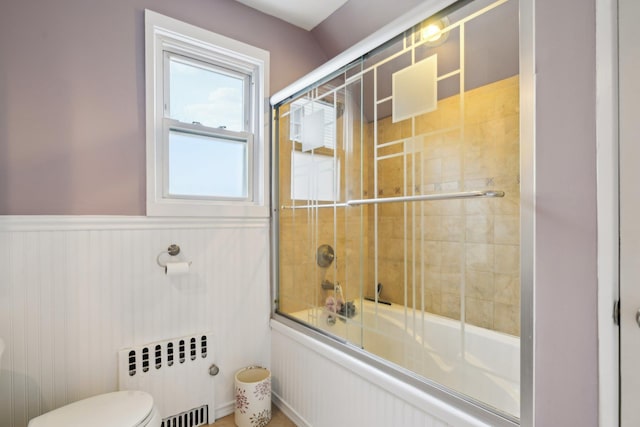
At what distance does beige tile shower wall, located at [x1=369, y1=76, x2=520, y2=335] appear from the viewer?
118 centimetres

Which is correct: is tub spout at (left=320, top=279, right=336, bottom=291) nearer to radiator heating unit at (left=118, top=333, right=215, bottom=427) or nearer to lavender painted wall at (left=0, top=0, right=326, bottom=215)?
radiator heating unit at (left=118, top=333, right=215, bottom=427)

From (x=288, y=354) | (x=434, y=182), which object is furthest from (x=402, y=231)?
(x=288, y=354)

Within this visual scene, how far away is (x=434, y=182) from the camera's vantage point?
4.34 ft

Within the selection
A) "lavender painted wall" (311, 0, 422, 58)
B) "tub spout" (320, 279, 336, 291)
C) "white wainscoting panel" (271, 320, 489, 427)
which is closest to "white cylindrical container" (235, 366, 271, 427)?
"white wainscoting panel" (271, 320, 489, 427)

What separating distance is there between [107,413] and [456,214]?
5.79 ft

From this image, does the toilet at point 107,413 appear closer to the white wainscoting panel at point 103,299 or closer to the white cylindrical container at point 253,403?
the white wainscoting panel at point 103,299

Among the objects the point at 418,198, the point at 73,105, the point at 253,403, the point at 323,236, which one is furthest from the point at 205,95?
the point at 253,403

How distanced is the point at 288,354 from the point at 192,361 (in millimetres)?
550

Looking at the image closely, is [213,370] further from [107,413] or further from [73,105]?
[73,105]

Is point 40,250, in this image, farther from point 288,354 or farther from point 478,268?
point 478,268

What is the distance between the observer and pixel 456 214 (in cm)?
163

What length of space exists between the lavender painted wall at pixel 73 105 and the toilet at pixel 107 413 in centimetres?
86

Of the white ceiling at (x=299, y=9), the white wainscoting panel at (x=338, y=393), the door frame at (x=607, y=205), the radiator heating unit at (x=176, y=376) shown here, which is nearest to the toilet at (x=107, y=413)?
the radiator heating unit at (x=176, y=376)

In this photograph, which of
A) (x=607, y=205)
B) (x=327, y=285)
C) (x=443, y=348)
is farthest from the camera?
(x=327, y=285)
